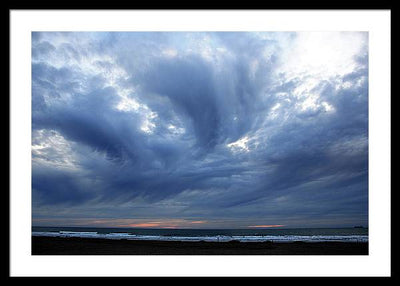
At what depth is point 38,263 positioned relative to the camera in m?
3.26

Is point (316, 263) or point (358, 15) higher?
point (358, 15)

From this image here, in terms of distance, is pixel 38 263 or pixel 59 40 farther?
pixel 59 40

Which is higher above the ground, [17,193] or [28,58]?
[28,58]

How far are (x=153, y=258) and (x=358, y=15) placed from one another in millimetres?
3632

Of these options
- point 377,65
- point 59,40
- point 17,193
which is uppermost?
point 59,40
